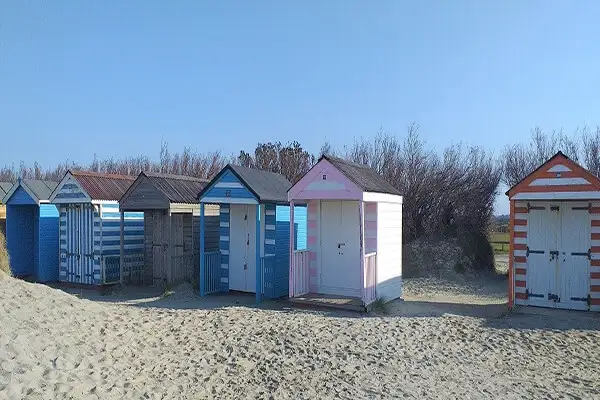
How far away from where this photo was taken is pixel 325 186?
37.9 ft

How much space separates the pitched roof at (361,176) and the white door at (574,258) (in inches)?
153

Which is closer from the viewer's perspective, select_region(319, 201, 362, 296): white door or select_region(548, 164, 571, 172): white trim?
select_region(548, 164, 571, 172): white trim

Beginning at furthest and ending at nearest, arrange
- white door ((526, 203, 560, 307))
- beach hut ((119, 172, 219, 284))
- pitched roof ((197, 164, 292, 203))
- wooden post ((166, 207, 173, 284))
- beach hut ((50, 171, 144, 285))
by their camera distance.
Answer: beach hut ((50, 171, 144, 285))
wooden post ((166, 207, 173, 284))
beach hut ((119, 172, 219, 284))
pitched roof ((197, 164, 292, 203))
white door ((526, 203, 560, 307))

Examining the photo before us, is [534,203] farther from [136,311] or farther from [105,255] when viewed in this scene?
[105,255]

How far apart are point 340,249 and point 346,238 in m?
0.31

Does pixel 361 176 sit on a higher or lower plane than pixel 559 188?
higher

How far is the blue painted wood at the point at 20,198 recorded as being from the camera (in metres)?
17.2

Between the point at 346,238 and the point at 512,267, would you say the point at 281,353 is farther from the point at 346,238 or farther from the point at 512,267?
the point at 512,267

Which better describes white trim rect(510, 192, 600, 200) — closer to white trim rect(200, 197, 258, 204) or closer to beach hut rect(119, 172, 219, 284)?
white trim rect(200, 197, 258, 204)

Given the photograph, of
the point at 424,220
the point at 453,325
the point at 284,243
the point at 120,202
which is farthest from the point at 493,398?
the point at 424,220

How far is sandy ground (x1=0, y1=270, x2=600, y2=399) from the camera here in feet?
21.5

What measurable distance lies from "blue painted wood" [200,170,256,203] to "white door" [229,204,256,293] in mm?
846

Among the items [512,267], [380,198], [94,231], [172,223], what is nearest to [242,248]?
[172,223]

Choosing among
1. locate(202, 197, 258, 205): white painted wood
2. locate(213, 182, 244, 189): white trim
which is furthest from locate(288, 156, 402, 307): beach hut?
locate(213, 182, 244, 189): white trim
